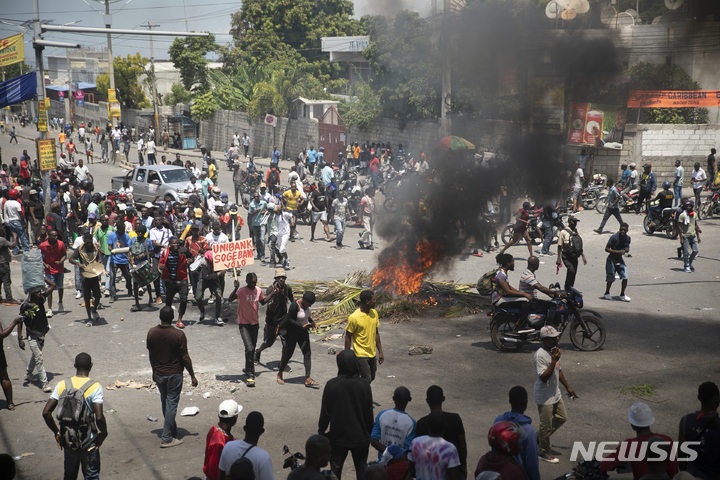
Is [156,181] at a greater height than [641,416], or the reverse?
[156,181]

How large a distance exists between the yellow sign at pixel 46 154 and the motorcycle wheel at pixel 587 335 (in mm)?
13049

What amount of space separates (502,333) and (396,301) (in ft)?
8.17

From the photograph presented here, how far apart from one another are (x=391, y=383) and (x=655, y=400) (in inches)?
132

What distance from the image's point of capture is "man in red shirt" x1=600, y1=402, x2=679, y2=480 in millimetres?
4305

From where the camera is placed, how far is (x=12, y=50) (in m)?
16.7

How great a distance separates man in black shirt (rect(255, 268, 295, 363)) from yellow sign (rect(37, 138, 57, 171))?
9809mm

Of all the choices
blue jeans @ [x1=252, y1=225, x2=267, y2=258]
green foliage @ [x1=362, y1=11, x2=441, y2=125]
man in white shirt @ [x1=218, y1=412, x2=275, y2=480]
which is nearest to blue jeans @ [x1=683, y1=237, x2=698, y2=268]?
green foliage @ [x1=362, y1=11, x2=441, y2=125]

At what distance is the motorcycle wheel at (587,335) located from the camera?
30.8 feet

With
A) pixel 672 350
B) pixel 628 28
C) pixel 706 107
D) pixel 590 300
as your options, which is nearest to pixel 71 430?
pixel 672 350

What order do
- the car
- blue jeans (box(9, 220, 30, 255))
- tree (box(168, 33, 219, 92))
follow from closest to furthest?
blue jeans (box(9, 220, 30, 255)) < the car < tree (box(168, 33, 219, 92))

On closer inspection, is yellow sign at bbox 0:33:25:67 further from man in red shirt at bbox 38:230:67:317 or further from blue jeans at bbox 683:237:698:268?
blue jeans at bbox 683:237:698:268

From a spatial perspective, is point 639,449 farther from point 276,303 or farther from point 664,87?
point 664,87

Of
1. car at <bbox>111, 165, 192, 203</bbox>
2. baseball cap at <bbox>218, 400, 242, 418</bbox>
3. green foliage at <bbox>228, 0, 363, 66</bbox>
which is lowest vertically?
baseball cap at <bbox>218, 400, 242, 418</bbox>

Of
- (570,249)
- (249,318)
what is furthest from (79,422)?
(570,249)
